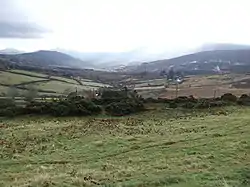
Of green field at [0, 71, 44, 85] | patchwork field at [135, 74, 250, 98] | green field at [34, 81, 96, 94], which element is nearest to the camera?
patchwork field at [135, 74, 250, 98]

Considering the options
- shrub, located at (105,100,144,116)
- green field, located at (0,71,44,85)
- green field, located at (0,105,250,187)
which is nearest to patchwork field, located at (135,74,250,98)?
green field, located at (0,71,44,85)

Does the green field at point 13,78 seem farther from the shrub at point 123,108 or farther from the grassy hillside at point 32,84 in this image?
the shrub at point 123,108

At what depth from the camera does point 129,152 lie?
2500 centimetres

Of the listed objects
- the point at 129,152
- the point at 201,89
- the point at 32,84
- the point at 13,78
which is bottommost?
the point at 201,89

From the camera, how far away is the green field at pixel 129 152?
1783cm

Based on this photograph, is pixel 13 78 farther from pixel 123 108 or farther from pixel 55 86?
pixel 123 108

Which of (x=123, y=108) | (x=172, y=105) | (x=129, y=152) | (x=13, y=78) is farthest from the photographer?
(x=13, y=78)

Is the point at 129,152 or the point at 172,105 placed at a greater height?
the point at 129,152

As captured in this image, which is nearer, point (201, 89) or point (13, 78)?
point (201, 89)

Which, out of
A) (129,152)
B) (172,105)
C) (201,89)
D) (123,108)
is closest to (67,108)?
(123,108)

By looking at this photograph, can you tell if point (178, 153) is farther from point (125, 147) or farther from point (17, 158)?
point (17, 158)

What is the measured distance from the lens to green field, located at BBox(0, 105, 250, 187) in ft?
58.5

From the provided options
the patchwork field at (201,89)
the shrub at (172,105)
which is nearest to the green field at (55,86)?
the patchwork field at (201,89)

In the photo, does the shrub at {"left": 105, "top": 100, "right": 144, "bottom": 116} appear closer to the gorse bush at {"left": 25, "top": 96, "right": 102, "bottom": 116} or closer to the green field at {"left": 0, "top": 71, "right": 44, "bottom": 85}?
the gorse bush at {"left": 25, "top": 96, "right": 102, "bottom": 116}
